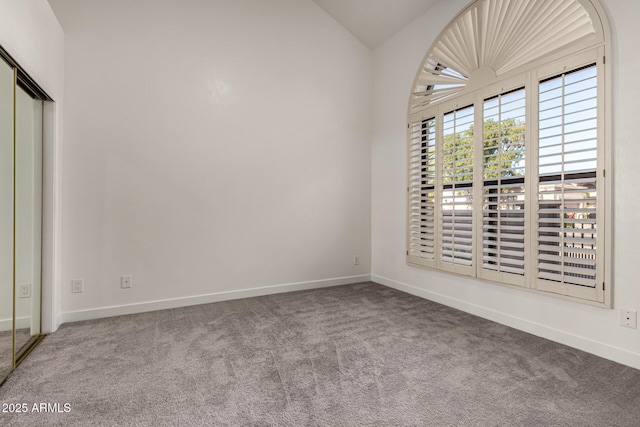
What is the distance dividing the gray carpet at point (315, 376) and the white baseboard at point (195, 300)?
12 cm

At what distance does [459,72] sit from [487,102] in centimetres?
49

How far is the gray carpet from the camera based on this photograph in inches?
60.9

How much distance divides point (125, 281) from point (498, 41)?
12.9 feet

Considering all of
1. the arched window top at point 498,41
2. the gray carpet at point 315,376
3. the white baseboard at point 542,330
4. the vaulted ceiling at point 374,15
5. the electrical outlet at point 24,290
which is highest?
the vaulted ceiling at point 374,15

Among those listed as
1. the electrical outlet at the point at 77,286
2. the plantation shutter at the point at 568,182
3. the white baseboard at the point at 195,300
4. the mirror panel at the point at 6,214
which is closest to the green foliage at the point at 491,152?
the plantation shutter at the point at 568,182

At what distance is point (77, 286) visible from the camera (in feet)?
9.44

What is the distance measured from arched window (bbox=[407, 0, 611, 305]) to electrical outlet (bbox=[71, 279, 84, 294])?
3.27 metres

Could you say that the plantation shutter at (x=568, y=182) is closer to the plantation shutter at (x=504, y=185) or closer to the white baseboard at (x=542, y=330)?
the plantation shutter at (x=504, y=185)

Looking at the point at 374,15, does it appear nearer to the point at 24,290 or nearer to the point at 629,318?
the point at 629,318

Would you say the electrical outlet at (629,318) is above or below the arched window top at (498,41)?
below

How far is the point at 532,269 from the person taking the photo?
99.3 inches

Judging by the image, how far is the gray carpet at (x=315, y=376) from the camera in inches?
60.9

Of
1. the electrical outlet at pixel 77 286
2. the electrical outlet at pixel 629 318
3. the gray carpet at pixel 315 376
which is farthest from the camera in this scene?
the electrical outlet at pixel 77 286

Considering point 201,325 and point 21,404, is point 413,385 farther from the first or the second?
point 21,404
